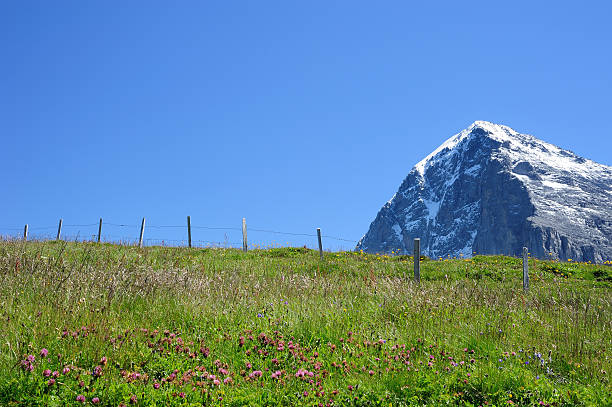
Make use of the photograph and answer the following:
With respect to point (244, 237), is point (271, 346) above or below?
below

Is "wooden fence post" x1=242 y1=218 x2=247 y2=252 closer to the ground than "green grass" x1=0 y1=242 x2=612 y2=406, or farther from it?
farther from it

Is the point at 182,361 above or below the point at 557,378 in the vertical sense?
above

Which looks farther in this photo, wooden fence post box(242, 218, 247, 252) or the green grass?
wooden fence post box(242, 218, 247, 252)

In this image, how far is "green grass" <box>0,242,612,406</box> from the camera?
4.89m

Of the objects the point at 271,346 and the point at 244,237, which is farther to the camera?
the point at 244,237

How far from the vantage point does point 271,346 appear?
6191 mm

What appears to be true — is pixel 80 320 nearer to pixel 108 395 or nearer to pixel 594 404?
pixel 108 395

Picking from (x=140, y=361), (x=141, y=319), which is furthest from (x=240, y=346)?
(x=141, y=319)

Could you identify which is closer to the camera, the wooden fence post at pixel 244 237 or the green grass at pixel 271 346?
the green grass at pixel 271 346

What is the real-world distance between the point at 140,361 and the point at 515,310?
7.88m

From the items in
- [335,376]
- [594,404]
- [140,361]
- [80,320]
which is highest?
[80,320]

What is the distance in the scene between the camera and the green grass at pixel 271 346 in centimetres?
489

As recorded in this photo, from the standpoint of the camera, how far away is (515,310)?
353 inches

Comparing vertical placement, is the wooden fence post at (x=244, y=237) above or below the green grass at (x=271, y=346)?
above
